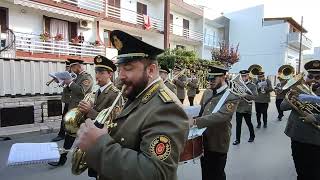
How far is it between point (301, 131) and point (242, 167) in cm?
221

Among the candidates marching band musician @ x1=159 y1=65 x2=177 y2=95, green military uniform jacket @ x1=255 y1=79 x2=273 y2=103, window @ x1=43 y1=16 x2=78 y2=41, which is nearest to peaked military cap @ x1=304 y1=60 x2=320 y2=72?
marching band musician @ x1=159 y1=65 x2=177 y2=95

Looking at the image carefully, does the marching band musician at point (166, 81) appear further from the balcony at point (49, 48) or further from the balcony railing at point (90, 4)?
the balcony railing at point (90, 4)

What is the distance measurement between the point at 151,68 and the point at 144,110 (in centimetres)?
28

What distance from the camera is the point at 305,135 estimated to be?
410 cm

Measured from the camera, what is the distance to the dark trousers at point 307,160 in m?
4.07

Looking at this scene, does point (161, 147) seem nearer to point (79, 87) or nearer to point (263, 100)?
point (79, 87)

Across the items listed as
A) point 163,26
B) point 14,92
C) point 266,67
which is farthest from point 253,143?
point 266,67

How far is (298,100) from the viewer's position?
165 inches

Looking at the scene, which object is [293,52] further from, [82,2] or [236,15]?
[82,2]

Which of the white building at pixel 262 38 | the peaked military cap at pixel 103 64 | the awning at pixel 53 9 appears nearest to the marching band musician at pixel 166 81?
the peaked military cap at pixel 103 64

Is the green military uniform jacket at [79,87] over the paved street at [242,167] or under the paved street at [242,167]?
over

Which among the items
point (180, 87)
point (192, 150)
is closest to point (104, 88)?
point (192, 150)

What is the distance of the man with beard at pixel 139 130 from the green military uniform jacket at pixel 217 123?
204cm

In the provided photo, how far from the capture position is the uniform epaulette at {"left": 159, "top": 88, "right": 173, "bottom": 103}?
1.83m
